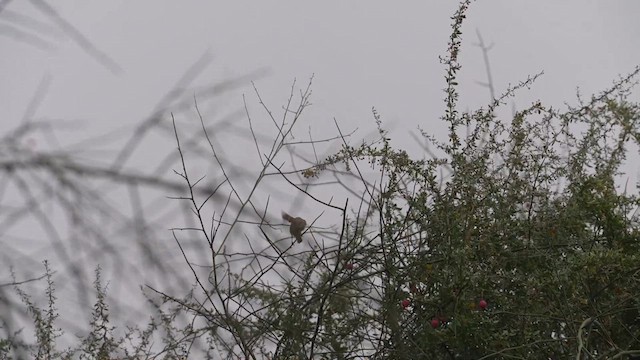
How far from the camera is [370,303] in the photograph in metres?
2.20

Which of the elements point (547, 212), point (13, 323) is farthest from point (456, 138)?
point (13, 323)

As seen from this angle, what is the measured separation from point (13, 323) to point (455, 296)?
3.87 ft

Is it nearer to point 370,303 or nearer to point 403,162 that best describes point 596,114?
point 403,162

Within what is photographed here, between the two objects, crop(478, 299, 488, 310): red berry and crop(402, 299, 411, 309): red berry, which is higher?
crop(402, 299, 411, 309): red berry

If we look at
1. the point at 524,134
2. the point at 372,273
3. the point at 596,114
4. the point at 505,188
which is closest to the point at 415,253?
the point at 372,273

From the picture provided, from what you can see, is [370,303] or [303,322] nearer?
[303,322]

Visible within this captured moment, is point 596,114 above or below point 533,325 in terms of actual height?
above

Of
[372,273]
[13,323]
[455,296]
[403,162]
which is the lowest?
[13,323]

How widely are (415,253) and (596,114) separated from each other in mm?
735

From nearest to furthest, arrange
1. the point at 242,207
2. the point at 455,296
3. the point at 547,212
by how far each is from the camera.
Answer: the point at 242,207 → the point at 455,296 → the point at 547,212

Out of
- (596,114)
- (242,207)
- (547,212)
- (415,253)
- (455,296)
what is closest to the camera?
(242,207)

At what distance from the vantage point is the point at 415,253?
211cm

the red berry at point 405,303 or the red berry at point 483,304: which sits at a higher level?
the red berry at point 405,303

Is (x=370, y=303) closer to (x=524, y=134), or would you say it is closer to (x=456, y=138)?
(x=456, y=138)
